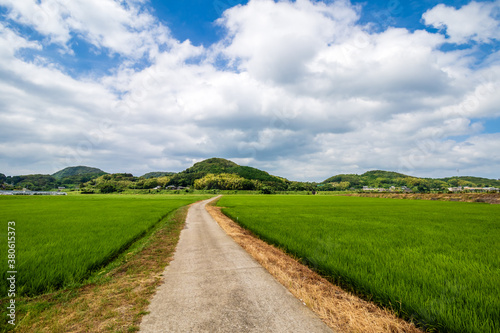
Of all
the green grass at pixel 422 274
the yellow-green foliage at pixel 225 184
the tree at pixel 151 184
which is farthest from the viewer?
the tree at pixel 151 184

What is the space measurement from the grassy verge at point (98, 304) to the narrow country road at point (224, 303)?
1.21 feet

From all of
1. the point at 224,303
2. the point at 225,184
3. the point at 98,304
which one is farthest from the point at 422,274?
the point at 225,184

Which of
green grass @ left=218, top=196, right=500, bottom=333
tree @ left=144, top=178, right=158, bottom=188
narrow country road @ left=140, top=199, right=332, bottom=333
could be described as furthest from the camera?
tree @ left=144, top=178, right=158, bottom=188

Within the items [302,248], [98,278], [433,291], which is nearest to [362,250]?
[302,248]

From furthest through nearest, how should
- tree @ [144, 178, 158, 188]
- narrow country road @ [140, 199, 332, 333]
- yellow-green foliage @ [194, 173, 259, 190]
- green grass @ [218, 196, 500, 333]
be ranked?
tree @ [144, 178, 158, 188] → yellow-green foliage @ [194, 173, 259, 190] → green grass @ [218, 196, 500, 333] → narrow country road @ [140, 199, 332, 333]

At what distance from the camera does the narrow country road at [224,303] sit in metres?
3.86

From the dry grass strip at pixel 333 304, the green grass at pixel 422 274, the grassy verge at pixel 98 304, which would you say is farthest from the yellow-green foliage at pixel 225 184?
the dry grass strip at pixel 333 304

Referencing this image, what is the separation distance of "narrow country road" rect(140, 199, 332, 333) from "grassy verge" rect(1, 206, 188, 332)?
37cm

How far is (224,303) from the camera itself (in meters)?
4.72

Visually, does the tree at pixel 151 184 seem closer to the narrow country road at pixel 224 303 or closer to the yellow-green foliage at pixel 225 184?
the yellow-green foliage at pixel 225 184

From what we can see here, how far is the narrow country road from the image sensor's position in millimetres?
3857

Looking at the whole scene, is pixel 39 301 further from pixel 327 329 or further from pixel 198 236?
pixel 198 236

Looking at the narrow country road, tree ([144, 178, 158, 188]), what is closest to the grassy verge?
the narrow country road

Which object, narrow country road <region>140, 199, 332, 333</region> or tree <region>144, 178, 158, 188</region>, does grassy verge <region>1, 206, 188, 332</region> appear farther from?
tree <region>144, 178, 158, 188</region>
